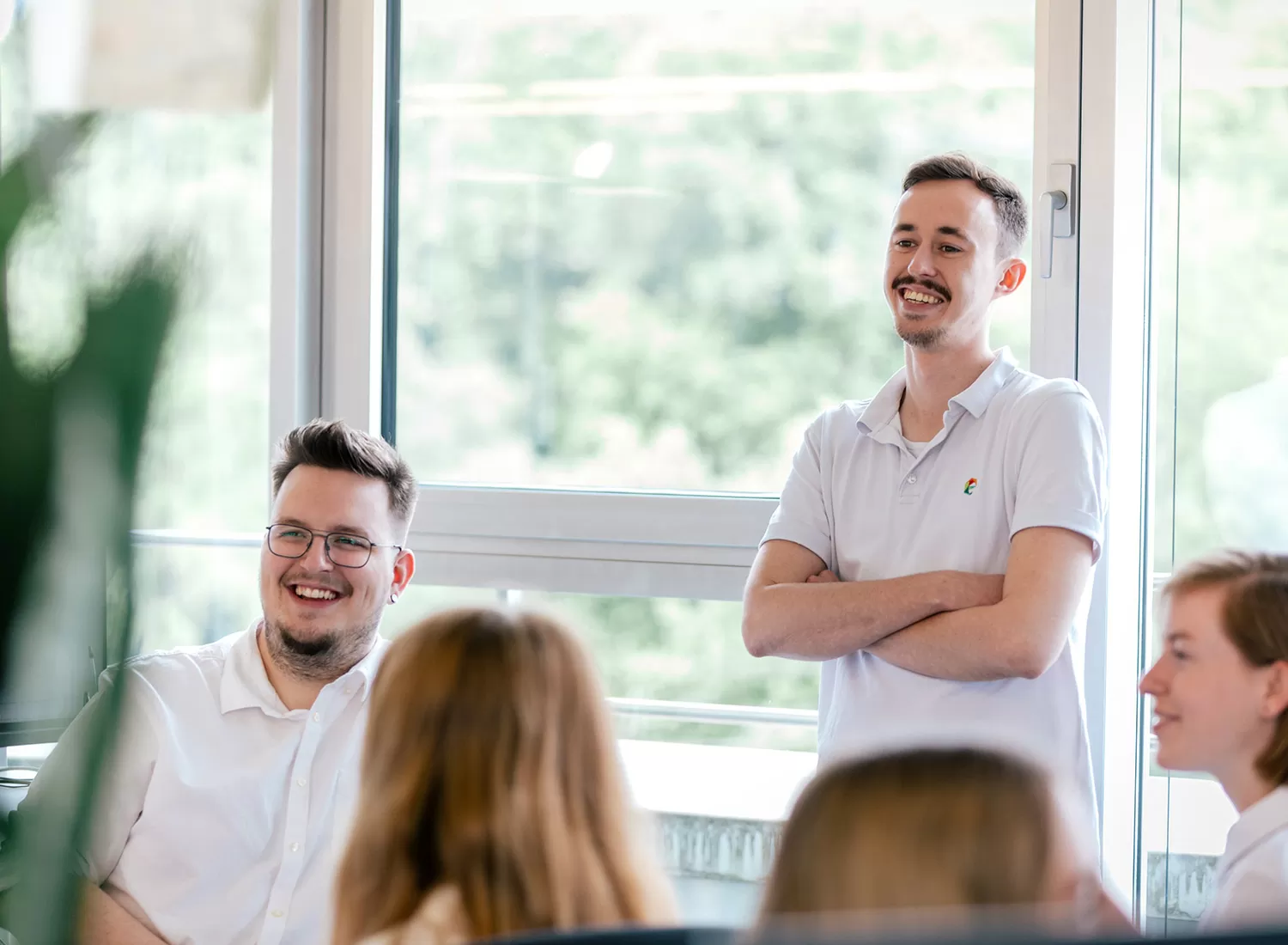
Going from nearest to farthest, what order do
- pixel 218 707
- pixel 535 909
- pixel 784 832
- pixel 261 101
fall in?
pixel 261 101, pixel 784 832, pixel 535 909, pixel 218 707

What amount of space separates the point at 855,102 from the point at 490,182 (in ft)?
2.56

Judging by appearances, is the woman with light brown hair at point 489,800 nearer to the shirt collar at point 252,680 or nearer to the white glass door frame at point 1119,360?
the shirt collar at point 252,680

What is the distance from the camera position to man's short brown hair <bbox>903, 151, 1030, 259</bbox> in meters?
2.11

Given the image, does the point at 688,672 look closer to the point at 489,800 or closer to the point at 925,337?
the point at 925,337

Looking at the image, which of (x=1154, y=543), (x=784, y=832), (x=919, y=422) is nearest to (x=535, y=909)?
(x=784, y=832)

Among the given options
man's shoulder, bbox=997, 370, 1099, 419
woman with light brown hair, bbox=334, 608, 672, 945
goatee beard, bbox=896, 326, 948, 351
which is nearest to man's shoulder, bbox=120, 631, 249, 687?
woman with light brown hair, bbox=334, 608, 672, 945

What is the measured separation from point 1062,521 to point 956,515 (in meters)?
0.17

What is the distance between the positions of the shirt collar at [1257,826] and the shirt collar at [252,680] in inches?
46.9

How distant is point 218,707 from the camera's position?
2002 millimetres

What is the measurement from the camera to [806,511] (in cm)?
210

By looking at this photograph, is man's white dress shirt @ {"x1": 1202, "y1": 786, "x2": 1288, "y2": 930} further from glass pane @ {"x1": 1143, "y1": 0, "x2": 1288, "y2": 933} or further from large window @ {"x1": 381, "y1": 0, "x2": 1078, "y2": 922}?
large window @ {"x1": 381, "y1": 0, "x2": 1078, "y2": 922}

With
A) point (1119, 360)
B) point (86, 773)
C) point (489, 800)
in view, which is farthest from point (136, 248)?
point (1119, 360)

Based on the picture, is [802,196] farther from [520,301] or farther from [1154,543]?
[1154,543]

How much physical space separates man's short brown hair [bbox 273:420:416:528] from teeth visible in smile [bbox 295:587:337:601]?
0.60ft
